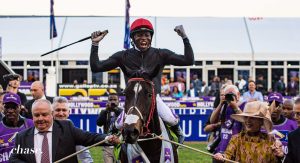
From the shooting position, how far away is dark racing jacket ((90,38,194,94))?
722 cm

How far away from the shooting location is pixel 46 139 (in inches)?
243

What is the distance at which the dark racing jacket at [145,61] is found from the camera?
722 cm

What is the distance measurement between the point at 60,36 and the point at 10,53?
2.78m

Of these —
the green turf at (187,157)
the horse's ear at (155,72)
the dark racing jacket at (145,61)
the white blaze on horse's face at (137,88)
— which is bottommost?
the green turf at (187,157)

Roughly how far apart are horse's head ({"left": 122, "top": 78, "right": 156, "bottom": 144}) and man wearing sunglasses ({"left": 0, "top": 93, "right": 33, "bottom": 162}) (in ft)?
5.56

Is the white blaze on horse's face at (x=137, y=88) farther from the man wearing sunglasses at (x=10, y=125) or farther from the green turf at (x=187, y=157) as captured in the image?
the green turf at (x=187, y=157)

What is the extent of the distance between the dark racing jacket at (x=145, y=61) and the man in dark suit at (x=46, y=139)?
111 cm

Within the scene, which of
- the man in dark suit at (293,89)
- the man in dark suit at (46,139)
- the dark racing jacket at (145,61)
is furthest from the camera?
the man in dark suit at (293,89)

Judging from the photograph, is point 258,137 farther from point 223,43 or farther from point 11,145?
point 223,43

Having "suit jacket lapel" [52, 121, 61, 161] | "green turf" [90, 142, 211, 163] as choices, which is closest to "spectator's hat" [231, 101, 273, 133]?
"suit jacket lapel" [52, 121, 61, 161]

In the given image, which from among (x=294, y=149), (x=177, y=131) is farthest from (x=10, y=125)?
(x=294, y=149)

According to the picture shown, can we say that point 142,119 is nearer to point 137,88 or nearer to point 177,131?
point 137,88

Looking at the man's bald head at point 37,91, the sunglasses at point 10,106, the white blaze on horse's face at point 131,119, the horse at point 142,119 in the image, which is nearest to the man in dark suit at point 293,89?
the man's bald head at point 37,91

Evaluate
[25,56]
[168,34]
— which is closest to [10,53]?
[25,56]
